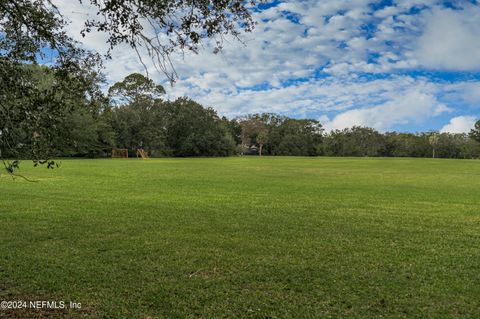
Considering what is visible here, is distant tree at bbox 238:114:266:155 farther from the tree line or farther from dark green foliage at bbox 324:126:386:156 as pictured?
dark green foliage at bbox 324:126:386:156

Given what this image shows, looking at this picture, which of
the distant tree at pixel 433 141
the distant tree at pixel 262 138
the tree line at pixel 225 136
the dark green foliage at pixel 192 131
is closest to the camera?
the tree line at pixel 225 136

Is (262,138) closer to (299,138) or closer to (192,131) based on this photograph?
(299,138)

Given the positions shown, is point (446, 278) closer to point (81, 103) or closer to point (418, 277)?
point (418, 277)

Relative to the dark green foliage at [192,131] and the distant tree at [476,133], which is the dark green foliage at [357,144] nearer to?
the distant tree at [476,133]

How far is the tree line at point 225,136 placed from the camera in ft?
230

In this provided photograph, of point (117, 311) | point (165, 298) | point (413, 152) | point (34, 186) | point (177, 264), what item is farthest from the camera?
point (413, 152)

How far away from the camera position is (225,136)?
9112cm

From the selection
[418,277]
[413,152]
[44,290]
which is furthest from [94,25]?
[413,152]

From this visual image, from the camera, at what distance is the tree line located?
230ft

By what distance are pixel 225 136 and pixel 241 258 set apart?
84.0m

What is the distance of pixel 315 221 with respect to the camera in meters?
11.2

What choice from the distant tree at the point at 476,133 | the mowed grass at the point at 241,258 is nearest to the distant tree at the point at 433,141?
the distant tree at the point at 476,133

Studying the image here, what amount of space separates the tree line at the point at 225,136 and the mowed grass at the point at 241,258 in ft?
10.4

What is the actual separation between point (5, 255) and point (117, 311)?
3727 mm
